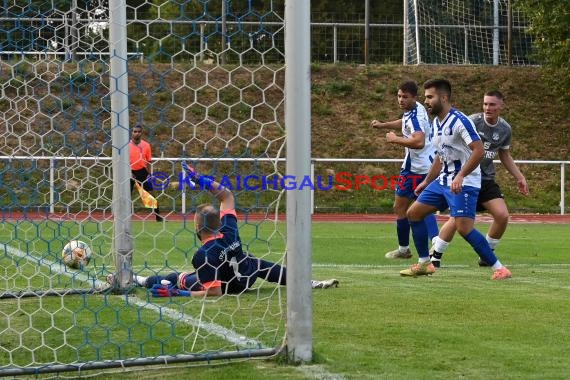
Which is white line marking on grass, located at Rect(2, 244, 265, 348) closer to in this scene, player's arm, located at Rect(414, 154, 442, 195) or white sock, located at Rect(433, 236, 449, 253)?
white sock, located at Rect(433, 236, 449, 253)

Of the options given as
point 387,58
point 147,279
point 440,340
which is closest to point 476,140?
point 147,279

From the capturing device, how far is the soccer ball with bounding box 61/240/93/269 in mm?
9375

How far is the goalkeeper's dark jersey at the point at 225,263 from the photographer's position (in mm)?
7672

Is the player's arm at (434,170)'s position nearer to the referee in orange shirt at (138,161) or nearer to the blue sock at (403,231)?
the blue sock at (403,231)

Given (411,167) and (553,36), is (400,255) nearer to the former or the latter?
(411,167)

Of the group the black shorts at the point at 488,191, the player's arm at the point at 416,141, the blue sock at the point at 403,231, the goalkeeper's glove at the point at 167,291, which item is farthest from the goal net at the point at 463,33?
the goalkeeper's glove at the point at 167,291

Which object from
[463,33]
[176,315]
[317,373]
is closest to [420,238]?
[176,315]

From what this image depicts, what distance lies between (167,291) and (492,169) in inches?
182

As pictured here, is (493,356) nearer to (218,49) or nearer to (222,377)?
(222,377)

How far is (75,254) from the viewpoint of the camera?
946cm

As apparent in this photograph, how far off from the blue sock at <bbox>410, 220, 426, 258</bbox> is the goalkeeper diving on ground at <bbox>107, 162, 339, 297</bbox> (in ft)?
9.41

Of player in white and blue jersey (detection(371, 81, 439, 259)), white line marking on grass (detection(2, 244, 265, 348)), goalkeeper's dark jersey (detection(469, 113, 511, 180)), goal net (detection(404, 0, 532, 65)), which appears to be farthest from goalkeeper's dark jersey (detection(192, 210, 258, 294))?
goal net (detection(404, 0, 532, 65))

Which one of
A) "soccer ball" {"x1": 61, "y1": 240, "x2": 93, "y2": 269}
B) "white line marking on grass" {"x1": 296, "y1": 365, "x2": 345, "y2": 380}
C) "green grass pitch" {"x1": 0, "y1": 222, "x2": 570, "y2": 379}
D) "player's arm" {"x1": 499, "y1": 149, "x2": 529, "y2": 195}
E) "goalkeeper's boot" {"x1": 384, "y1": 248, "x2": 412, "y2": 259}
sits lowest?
"goalkeeper's boot" {"x1": 384, "y1": 248, "x2": 412, "y2": 259}

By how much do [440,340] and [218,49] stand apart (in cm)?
228
